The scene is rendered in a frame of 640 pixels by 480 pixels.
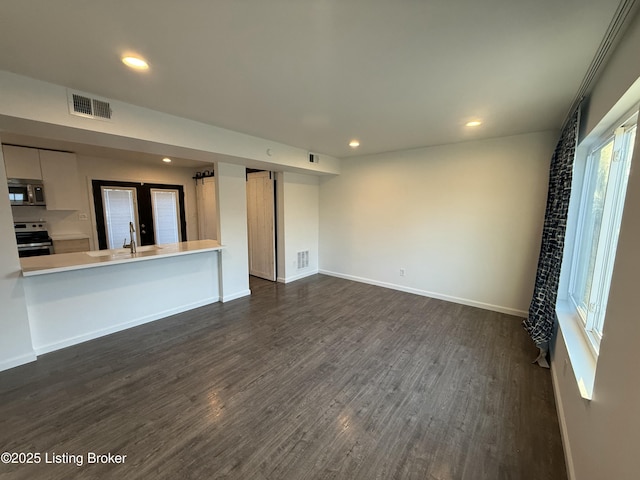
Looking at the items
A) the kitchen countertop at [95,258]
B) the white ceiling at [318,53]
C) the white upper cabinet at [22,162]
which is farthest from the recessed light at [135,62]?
the white upper cabinet at [22,162]

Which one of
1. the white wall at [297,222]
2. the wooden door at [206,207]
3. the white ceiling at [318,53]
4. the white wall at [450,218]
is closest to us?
the white ceiling at [318,53]

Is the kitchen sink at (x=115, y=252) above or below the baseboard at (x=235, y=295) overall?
above

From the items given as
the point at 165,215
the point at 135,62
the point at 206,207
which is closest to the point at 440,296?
the point at 135,62

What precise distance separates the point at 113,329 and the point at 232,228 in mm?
2014

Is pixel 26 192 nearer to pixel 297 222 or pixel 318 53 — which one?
pixel 297 222

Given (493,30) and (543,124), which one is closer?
(493,30)

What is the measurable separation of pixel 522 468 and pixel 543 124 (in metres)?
→ 3.48

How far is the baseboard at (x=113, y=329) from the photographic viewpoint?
8.98ft

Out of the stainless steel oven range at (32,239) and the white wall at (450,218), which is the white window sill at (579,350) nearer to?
Answer: the white wall at (450,218)

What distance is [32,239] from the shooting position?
4.45 metres

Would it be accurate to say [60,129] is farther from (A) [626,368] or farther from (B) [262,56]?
(A) [626,368]

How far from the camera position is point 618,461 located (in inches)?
39.3

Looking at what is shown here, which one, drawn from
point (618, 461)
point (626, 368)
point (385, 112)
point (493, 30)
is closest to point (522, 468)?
point (618, 461)

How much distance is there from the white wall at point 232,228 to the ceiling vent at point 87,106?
158 cm
